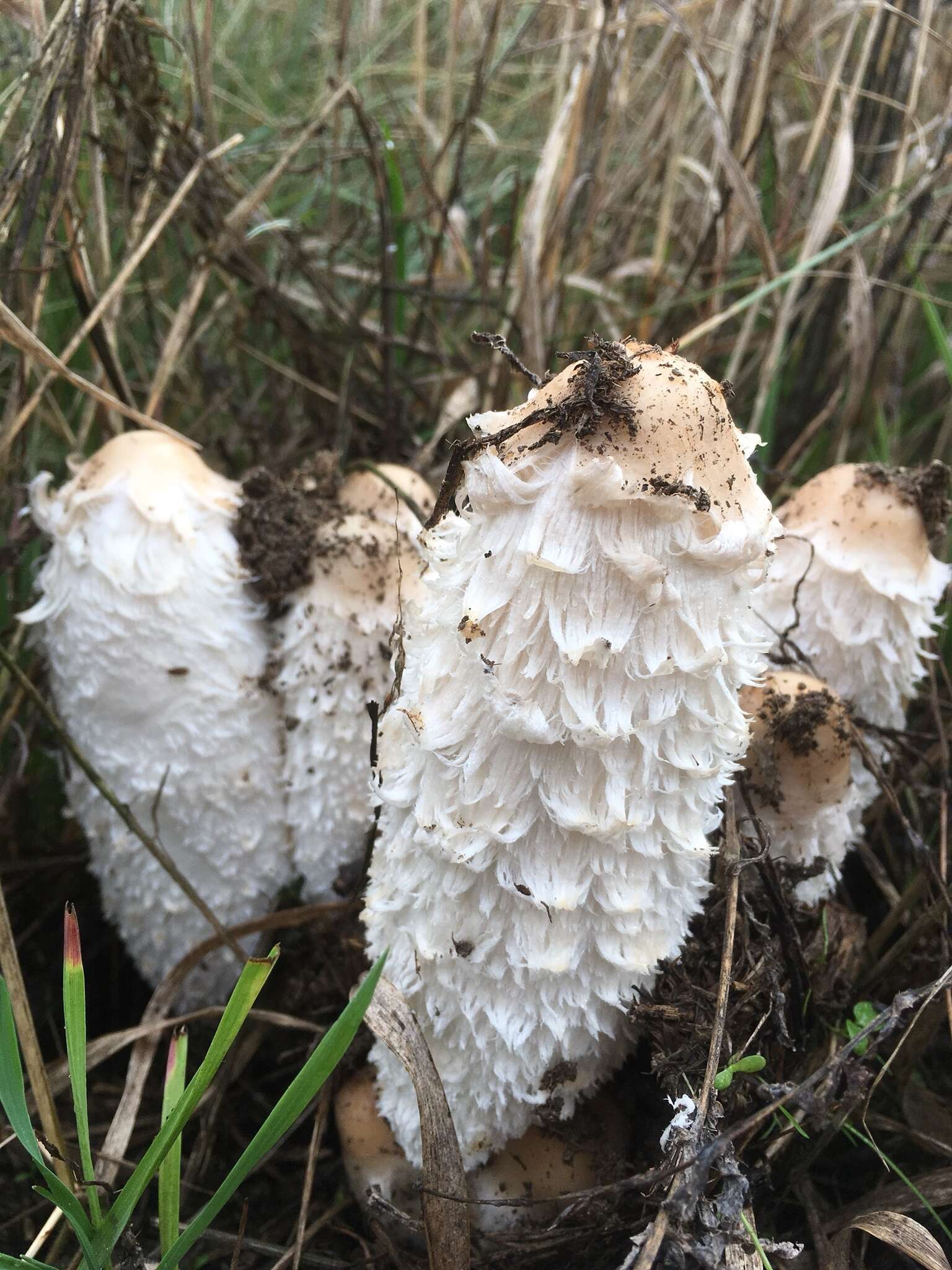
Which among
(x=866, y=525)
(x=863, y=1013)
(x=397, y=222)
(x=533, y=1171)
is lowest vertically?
(x=533, y=1171)

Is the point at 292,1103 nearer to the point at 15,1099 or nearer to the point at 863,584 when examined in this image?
the point at 15,1099

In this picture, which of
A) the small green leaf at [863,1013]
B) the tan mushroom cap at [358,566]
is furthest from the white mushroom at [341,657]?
the small green leaf at [863,1013]

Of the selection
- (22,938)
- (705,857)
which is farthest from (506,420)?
(22,938)

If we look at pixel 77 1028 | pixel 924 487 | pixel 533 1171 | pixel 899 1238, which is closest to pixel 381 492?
pixel 924 487

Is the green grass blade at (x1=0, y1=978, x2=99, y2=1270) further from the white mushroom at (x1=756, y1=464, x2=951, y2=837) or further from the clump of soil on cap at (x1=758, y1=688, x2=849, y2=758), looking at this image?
the white mushroom at (x1=756, y1=464, x2=951, y2=837)

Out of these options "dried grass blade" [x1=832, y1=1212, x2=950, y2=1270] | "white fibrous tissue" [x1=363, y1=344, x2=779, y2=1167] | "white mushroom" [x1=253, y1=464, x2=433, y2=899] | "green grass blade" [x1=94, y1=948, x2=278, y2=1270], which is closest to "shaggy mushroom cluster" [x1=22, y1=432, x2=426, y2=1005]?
"white mushroom" [x1=253, y1=464, x2=433, y2=899]

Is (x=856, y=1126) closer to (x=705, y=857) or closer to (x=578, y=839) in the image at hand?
(x=705, y=857)

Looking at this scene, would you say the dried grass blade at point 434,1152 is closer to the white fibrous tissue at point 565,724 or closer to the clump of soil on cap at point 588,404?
the white fibrous tissue at point 565,724
